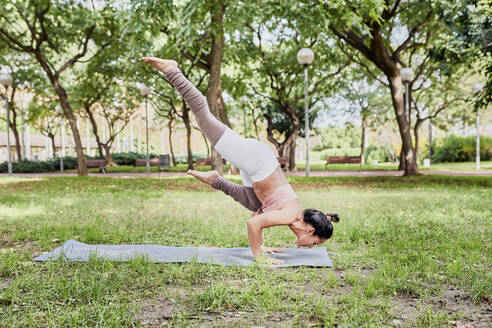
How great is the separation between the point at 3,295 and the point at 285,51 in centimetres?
2341

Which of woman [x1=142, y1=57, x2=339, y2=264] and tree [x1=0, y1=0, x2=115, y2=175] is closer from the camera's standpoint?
woman [x1=142, y1=57, x2=339, y2=264]

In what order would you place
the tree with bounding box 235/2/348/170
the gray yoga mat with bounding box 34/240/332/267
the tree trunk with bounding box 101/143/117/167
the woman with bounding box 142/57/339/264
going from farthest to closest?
the tree trunk with bounding box 101/143/117/167
the tree with bounding box 235/2/348/170
the gray yoga mat with bounding box 34/240/332/267
the woman with bounding box 142/57/339/264

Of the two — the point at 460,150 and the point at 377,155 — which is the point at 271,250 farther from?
the point at 377,155

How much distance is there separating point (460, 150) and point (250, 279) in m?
31.9

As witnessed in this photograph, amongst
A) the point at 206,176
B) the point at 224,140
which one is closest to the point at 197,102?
the point at 224,140

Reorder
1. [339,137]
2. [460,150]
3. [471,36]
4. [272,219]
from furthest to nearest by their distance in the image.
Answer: [339,137] → [460,150] → [471,36] → [272,219]

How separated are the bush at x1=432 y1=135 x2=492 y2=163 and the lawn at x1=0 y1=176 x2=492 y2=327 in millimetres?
26607

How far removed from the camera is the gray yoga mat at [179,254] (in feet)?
13.6

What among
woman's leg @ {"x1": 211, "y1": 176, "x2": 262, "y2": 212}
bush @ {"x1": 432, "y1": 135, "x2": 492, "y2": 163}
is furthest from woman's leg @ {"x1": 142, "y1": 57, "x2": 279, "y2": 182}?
bush @ {"x1": 432, "y1": 135, "x2": 492, "y2": 163}

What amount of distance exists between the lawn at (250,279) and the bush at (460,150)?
1048 inches

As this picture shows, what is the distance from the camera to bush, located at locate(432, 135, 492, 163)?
30031 millimetres

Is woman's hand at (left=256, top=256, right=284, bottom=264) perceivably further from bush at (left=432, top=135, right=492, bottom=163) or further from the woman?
bush at (left=432, top=135, right=492, bottom=163)

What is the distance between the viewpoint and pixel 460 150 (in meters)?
30.7

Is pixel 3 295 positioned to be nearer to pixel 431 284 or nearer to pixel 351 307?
pixel 351 307
